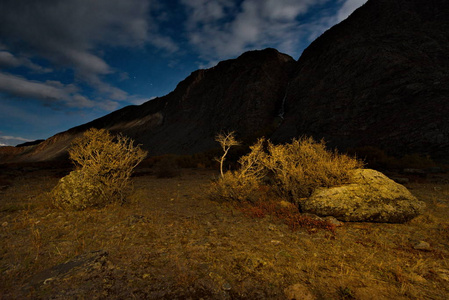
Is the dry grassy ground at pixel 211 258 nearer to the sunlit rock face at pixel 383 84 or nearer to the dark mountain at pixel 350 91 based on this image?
the sunlit rock face at pixel 383 84

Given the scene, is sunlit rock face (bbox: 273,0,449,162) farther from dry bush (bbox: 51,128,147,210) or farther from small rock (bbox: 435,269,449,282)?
dry bush (bbox: 51,128,147,210)

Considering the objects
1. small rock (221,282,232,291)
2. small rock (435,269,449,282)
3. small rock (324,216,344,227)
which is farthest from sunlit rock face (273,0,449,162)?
small rock (221,282,232,291)

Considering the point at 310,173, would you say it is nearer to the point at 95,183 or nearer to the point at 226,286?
the point at 226,286

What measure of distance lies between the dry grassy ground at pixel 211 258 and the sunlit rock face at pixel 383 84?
34.3ft

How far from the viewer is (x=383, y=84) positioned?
16.8m

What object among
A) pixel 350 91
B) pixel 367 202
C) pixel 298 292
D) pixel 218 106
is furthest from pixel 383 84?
pixel 218 106

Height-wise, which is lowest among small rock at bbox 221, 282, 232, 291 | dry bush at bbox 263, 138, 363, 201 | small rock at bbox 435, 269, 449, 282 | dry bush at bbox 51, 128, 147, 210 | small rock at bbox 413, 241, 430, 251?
small rock at bbox 413, 241, 430, 251

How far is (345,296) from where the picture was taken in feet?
8.17

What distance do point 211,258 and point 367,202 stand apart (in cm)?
413

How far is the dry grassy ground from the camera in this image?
102 inches

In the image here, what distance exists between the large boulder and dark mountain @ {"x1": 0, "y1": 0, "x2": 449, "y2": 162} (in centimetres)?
1020

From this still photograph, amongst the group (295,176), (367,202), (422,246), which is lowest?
(422,246)

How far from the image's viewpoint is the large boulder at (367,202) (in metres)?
4.85

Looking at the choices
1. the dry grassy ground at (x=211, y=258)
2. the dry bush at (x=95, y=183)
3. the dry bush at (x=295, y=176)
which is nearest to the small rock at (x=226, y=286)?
the dry grassy ground at (x=211, y=258)
